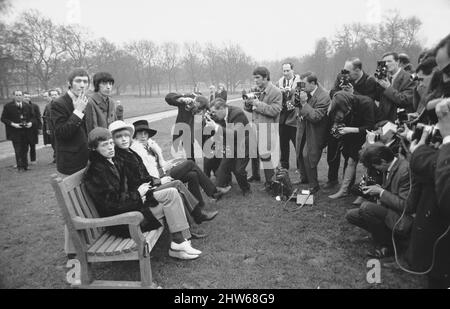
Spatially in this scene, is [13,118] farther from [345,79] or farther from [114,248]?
[345,79]

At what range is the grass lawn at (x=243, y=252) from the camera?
327cm

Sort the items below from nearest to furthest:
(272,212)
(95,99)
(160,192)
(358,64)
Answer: (160,192)
(95,99)
(272,212)
(358,64)

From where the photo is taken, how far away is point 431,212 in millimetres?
2713

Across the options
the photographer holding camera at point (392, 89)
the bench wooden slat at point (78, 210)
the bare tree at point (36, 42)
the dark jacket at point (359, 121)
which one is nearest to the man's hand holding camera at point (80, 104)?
the bench wooden slat at point (78, 210)

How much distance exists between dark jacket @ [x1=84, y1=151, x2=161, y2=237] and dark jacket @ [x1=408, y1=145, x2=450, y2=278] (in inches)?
95.9

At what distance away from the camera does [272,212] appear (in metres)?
5.00

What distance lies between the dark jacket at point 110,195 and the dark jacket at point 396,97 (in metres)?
3.76

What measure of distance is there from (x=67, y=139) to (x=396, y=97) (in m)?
4.43

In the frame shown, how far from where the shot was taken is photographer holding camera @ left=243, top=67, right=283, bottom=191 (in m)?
5.91

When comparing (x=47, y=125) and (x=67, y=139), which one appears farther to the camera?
(x=47, y=125)

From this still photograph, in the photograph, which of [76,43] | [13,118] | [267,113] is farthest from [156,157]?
[76,43]

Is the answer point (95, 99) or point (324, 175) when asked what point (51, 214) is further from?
point (324, 175)
